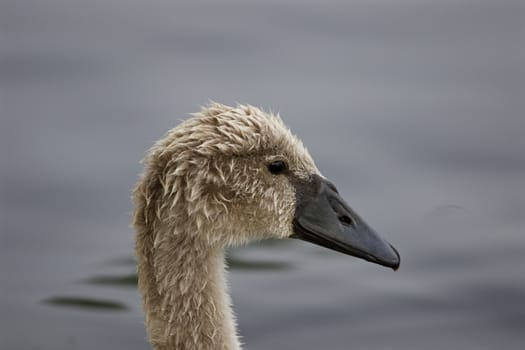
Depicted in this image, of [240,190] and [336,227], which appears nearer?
[240,190]

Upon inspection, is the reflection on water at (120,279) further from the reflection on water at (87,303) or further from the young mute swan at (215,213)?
the young mute swan at (215,213)

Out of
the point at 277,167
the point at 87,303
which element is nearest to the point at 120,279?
the point at 87,303

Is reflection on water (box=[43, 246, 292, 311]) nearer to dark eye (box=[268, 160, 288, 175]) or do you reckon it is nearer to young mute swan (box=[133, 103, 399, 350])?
young mute swan (box=[133, 103, 399, 350])

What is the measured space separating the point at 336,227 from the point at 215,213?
61cm

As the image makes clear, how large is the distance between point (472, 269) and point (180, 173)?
4.47m

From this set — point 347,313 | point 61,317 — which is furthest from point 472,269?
point 61,317

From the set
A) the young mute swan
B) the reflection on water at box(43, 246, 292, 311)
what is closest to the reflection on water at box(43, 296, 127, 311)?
the reflection on water at box(43, 246, 292, 311)

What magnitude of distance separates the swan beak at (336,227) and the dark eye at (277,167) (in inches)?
6.1

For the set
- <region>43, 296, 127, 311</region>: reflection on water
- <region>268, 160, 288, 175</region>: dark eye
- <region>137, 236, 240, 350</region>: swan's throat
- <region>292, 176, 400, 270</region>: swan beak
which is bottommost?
<region>137, 236, 240, 350</region>: swan's throat

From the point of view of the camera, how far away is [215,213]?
25.3 ft

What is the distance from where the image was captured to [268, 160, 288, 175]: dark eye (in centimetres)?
782

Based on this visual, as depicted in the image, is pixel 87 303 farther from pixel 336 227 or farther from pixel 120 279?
pixel 336 227

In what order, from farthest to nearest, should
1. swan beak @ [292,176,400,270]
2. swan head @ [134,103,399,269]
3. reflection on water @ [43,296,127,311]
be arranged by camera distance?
reflection on water @ [43,296,127,311]
swan beak @ [292,176,400,270]
swan head @ [134,103,399,269]

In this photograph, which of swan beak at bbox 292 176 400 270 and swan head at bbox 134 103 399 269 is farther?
swan beak at bbox 292 176 400 270
